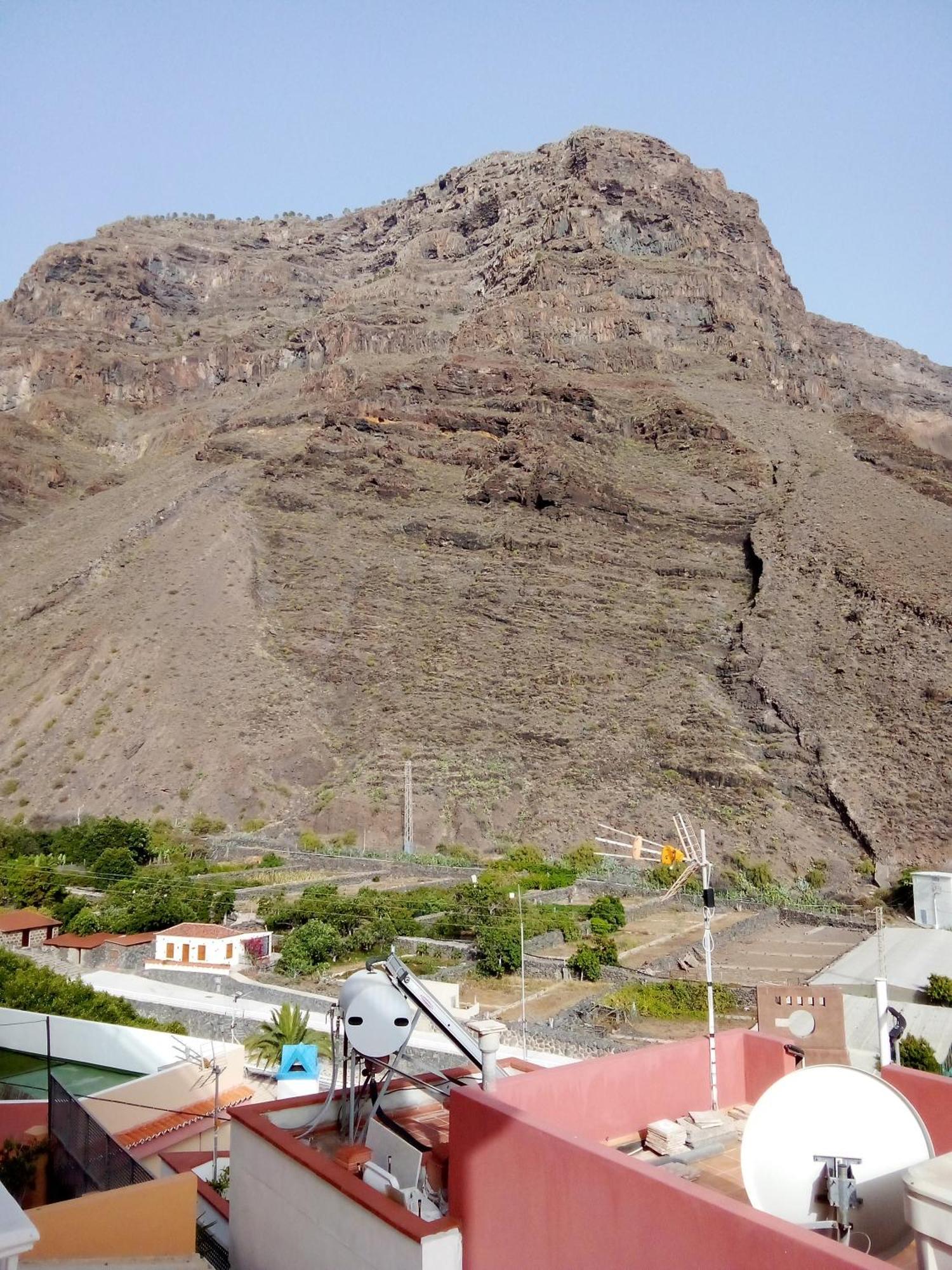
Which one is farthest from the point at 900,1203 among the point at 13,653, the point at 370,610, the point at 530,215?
the point at 530,215

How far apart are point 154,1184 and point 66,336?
124687 millimetres

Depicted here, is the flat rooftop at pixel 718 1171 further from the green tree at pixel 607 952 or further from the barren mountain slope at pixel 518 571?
the barren mountain slope at pixel 518 571

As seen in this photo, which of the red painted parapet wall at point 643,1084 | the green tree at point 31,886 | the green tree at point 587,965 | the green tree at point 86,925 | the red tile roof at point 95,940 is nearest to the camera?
the red painted parapet wall at point 643,1084

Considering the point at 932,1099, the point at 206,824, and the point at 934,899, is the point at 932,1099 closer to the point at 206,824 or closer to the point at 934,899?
the point at 934,899

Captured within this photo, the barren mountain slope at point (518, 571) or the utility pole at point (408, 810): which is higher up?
the barren mountain slope at point (518, 571)

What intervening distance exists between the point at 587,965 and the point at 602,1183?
23389 millimetres

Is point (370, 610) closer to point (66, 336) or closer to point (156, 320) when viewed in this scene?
point (66, 336)

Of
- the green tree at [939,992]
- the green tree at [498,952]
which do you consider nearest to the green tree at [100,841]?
the green tree at [498,952]

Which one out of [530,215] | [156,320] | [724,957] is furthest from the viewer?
[156,320]

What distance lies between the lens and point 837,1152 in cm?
522

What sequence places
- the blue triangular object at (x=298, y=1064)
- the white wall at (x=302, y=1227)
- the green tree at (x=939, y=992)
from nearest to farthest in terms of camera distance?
the white wall at (x=302, y=1227) < the blue triangular object at (x=298, y=1064) < the green tree at (x=939, y=992)

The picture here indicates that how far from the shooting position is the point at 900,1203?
5078mm

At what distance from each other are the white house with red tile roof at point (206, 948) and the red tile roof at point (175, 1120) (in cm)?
968

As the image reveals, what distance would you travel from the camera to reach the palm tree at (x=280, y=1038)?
2030 centimetres
